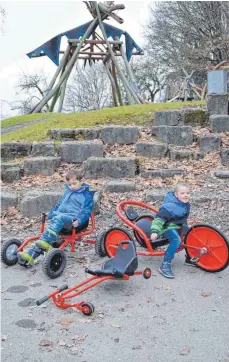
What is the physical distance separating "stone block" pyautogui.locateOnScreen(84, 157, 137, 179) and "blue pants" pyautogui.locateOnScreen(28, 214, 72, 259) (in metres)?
2.78

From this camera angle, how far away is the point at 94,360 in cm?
285

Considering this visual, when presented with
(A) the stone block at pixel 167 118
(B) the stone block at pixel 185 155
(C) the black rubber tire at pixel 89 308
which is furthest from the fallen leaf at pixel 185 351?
(A) the stone block at pixel 167 118

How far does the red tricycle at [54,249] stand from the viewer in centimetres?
420

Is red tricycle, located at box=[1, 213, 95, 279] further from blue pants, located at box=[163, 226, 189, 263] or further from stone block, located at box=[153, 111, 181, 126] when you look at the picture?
stone block, located at box=[153, 111, 181, 126]

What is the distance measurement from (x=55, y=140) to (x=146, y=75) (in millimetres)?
29329

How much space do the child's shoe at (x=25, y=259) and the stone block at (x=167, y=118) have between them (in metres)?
5.61

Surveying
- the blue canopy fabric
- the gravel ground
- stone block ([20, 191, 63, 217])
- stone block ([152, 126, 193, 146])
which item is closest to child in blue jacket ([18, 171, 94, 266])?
the gravel ground

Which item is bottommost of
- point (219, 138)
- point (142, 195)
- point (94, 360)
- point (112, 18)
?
point (94, 360)

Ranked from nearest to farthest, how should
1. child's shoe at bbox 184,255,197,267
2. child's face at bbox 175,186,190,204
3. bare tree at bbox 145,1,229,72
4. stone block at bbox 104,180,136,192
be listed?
child's face at bbox 175,186,190,204 → child's shoe at bbox 184,255,197,267 → stone block at bbox 104,180,136,192 → bare tree at bbox 145,1,229,72

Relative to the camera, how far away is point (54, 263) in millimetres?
4293

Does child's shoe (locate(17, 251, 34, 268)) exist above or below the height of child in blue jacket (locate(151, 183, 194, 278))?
below

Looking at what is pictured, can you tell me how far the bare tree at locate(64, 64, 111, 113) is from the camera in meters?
38.4

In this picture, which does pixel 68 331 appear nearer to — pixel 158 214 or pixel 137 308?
pixel 137 308

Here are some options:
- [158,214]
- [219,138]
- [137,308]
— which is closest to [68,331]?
[137,308]
